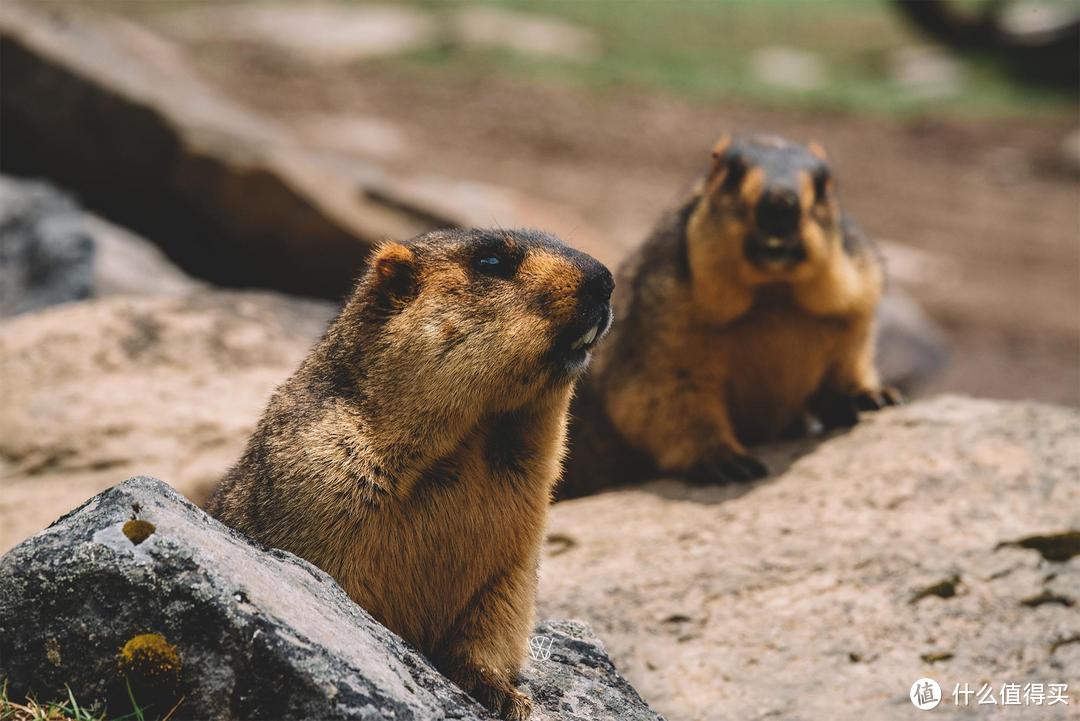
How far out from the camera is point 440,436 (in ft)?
14.3

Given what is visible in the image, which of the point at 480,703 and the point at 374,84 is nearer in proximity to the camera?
the point at 480,703

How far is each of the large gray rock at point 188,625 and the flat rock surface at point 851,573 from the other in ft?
7.38

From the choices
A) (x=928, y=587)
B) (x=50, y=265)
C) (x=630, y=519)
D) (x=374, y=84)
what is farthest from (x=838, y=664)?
(x=374, y=84)

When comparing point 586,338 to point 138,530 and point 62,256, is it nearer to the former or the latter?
point 138,530

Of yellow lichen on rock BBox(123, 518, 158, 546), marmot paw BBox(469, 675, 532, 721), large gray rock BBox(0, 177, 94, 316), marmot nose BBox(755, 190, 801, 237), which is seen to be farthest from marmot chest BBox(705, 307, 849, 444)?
large gray rock BBox(0, 177, 94, 316)

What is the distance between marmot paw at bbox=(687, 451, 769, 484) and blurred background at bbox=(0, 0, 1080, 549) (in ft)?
6.09

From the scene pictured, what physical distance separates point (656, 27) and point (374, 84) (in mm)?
9031

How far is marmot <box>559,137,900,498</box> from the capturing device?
745 cm

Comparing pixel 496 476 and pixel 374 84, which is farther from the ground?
pixel 496 476

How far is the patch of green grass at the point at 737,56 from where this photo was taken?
1045 inches

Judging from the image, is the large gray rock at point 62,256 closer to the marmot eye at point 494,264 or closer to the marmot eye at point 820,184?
the marmot eye at point 820,184

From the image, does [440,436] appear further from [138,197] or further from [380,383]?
[138,197]
